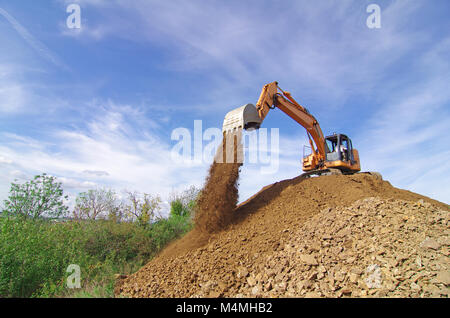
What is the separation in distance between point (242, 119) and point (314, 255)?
397 centimetres

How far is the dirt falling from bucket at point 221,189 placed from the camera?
6949 mm

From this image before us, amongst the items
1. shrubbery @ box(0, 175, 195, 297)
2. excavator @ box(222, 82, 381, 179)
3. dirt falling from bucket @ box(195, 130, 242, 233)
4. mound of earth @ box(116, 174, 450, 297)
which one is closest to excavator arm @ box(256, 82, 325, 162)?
excavator @ box(222, 82, 381, 179)

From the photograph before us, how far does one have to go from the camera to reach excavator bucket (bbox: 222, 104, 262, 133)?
7445 mm

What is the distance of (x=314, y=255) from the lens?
16.5 feet

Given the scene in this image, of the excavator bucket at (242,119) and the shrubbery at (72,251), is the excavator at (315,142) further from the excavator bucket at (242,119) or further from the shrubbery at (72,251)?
the shrubbery at (72,251)

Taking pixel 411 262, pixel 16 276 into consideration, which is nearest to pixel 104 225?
pixel 16 276

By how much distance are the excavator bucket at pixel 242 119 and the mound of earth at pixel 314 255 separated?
2.49 meters

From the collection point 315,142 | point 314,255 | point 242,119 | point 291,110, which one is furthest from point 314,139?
point 314,255

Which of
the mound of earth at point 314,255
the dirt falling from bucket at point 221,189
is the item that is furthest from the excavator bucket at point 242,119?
the mound of earth at point 314,255

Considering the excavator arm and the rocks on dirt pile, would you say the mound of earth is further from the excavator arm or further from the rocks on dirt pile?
the excavator arm

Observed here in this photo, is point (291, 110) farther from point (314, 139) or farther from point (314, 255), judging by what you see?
point (314, 255)
